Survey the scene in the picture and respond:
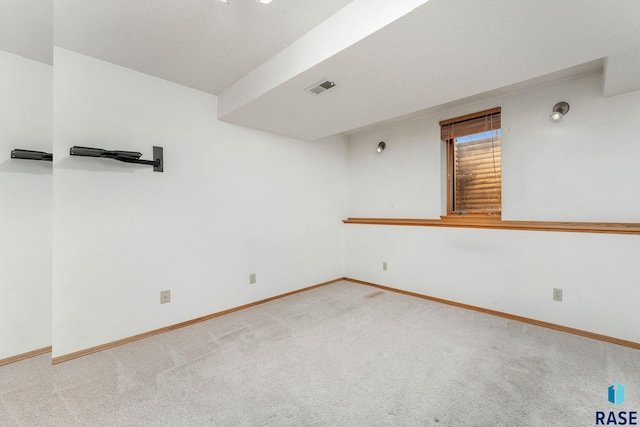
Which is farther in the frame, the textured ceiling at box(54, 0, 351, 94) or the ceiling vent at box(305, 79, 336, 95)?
the ceiling vent at box(305, 79, 336, 95)

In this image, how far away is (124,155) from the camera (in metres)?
2.25

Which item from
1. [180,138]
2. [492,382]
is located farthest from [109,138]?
[492,382]

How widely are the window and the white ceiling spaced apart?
709 mm

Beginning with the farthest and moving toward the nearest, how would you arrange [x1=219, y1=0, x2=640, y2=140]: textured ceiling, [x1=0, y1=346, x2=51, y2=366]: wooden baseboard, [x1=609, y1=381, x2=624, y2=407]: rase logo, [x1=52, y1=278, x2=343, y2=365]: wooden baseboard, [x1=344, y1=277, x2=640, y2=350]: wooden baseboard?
1. [x1=344, y1=277, x2=640, y2=350]: wooden baseboard
2. [x1=52, y1=278, x2=343, y2=365]: wooden baseboard
3. [x1=609, y1=381, x2=624, y2=407]: rase logo
4. [x1=219, y1=0, x2=640, y2=140]: textured ceiling
5. [x1=0, y1=346, x2=51, y2=366]: wooden baseboard

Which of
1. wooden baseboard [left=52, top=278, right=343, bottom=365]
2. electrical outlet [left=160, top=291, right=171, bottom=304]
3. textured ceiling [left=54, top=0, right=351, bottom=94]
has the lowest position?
wooden baseboard [left=52, top=278, right=343, bottom=365]

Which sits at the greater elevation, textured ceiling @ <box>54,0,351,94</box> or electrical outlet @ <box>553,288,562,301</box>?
textured ceiling @ <box>54,0,351,94</box>

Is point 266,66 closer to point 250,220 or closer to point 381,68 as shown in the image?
point 381,68

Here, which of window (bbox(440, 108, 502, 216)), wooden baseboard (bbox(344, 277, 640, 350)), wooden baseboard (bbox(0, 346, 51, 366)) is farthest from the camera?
window (bbox(440, 108, 502, 216))

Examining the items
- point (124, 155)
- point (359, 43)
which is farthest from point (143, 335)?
point (359, 43)

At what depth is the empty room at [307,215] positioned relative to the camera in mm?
1578

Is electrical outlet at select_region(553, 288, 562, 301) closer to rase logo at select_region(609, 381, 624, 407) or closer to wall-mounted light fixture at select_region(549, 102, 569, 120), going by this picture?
rase logo at select_region(609, 381, 624, 407)

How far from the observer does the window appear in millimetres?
3184

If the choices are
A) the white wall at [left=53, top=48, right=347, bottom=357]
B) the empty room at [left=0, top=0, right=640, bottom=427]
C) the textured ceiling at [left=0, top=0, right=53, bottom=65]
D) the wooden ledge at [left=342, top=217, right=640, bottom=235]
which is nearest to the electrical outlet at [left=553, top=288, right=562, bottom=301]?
the empty room at [left=0, top=0, right=640, bottom=427]

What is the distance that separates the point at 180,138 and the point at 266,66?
107cm
